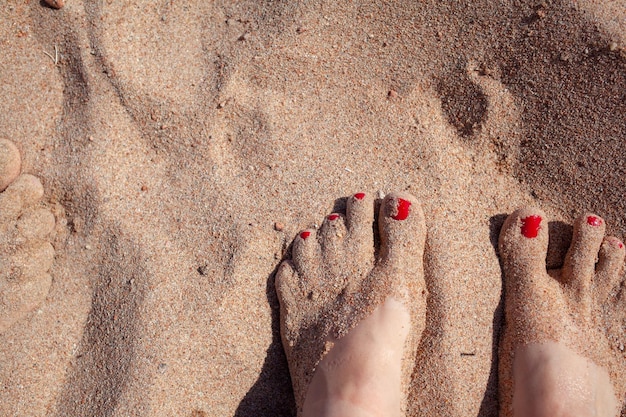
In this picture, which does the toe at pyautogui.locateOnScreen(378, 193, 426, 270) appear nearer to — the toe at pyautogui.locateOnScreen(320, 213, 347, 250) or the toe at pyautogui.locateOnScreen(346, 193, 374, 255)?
the toe at pyautogui.locateOnScreen(346, 193, 374, 255)

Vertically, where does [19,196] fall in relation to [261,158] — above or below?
below

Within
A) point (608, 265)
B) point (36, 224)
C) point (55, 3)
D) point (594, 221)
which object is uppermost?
point (55, 3)

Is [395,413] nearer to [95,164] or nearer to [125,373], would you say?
[125,373]

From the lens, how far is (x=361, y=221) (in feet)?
6.26

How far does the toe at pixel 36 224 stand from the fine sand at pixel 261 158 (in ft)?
0.15

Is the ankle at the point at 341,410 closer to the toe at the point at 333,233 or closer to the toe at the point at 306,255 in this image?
the toe at the point at 306,255

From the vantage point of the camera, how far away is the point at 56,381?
5.76 ft

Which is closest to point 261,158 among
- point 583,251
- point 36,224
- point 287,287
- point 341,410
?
point 287,287

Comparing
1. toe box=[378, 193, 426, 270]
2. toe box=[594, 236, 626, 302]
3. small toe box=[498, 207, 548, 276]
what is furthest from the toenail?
toe box=[378, 193, 426, 270]

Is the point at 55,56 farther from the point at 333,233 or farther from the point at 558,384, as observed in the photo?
the point at 558,384

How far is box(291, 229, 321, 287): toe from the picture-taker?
1896 millimetres

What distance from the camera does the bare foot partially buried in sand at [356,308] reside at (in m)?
1.77

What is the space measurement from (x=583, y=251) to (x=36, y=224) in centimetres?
209

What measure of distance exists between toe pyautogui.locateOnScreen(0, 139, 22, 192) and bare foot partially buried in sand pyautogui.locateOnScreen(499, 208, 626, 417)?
74.8 inches
